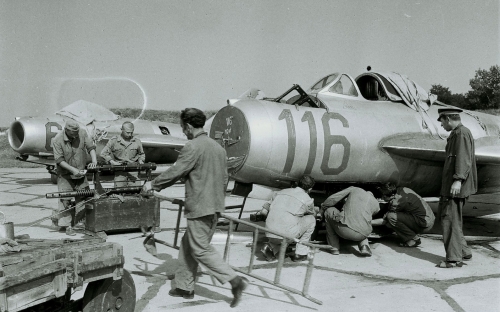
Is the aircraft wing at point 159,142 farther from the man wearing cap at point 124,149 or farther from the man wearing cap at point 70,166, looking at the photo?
the man wearing cap at point 70,166

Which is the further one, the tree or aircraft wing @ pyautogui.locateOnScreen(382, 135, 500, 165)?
the tree

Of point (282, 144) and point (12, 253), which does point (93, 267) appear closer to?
point (12, 253)

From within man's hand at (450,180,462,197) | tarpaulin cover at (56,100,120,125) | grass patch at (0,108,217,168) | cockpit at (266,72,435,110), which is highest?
cockpit at (266,72,435,110)

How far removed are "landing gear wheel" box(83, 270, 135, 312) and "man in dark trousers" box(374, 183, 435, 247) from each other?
13.9ft

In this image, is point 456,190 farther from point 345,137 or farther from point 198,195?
point 198,195

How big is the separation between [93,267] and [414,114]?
5935 mm

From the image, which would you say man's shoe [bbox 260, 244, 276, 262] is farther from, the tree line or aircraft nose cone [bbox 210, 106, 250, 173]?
the tree line

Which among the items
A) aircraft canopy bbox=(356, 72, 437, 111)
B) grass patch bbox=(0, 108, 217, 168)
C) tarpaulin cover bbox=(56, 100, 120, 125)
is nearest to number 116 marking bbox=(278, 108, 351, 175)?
aircraft canopy bbox=(356, 72, 437, 111)

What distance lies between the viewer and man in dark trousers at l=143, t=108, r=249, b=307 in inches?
165

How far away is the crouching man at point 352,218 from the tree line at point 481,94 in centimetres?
4012

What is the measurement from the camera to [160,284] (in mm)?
4832

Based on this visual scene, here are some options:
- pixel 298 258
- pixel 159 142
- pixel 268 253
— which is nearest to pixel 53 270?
pixel 268 253

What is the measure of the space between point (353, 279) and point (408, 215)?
6.36ft

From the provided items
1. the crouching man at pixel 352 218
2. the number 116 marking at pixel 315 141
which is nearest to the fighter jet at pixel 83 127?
the number 116 marking at pixel 315 141
